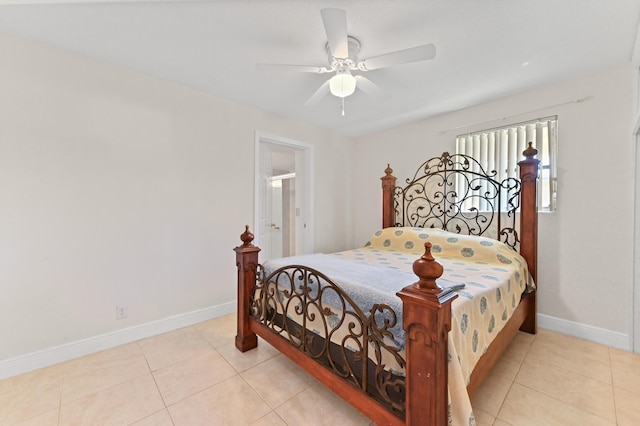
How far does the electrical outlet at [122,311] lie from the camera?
2199 millimetres

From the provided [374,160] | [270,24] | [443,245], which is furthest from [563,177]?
[270,24]

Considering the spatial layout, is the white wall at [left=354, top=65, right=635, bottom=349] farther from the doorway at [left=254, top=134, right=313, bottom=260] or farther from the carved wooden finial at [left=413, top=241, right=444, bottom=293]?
the doorway at [left=254, top=134, right=313, bottom=260]

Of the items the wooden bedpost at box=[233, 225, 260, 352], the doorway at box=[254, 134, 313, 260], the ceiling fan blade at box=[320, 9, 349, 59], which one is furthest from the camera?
the doorway at box=[254, 134, 313, 260]

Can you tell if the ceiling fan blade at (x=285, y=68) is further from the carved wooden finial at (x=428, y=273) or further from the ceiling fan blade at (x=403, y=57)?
the carved wooden finial at (x=428, y=273)

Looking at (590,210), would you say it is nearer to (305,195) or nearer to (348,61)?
(348,61)

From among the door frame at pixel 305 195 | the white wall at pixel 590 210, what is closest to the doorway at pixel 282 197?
the door frame at pixel 305 195

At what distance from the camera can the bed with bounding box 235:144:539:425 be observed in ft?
3.28

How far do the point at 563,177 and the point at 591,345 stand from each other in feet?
4.78

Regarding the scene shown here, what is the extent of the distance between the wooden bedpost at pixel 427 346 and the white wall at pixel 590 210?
2201 mm

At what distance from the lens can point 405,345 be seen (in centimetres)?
107

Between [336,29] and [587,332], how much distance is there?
3.15 metres

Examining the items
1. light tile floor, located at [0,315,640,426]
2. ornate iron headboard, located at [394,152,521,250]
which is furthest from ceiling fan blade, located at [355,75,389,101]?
light tile floor, located at [0,315,640,426]

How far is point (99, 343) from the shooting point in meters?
2.10

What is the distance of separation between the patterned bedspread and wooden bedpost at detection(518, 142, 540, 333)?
124mm
